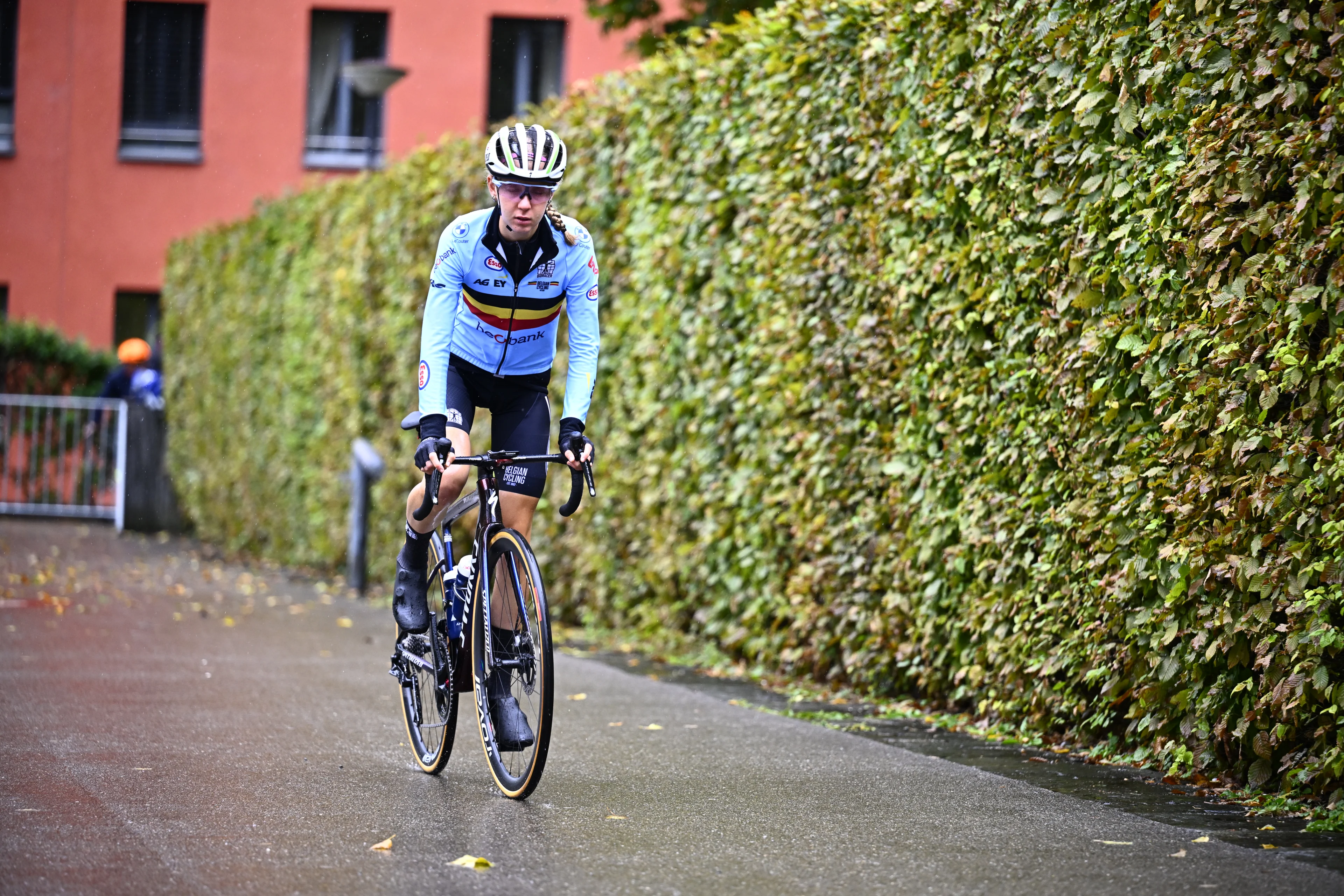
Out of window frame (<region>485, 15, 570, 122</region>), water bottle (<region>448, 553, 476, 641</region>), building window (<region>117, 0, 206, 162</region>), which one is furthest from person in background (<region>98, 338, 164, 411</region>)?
water bottle (<region>448, 553, 476, 641</region>)

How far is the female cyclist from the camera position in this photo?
6047mm

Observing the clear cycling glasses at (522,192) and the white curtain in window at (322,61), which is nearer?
the clear cycling glasses at (522,192)

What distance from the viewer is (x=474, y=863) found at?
5.00 m

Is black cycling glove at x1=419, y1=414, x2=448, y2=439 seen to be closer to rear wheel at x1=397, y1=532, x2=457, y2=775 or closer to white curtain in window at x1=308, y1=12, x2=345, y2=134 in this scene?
rear wheel at x1=397, y1=532, x2=457, y2=775

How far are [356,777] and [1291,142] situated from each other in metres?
3.99

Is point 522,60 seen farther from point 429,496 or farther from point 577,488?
point 577,488

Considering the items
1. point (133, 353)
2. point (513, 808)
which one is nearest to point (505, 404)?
point (513, 808)

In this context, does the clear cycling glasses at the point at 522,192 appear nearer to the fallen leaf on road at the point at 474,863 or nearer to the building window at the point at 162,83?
Result: the fallen leaf on road at the point at 474,863

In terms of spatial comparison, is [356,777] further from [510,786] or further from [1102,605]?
[1102,605]

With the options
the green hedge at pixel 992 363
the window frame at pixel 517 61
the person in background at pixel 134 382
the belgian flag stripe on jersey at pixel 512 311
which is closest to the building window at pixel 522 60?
the window frame at pixel 517 61

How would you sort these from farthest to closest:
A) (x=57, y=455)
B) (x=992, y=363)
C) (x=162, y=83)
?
(x=162, y=83) < (x=57, y=455) < (x=992, y=363)

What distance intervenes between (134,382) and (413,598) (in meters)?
18.4

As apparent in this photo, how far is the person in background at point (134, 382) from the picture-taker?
23.6 metres

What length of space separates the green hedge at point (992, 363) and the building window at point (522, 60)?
18.0m
